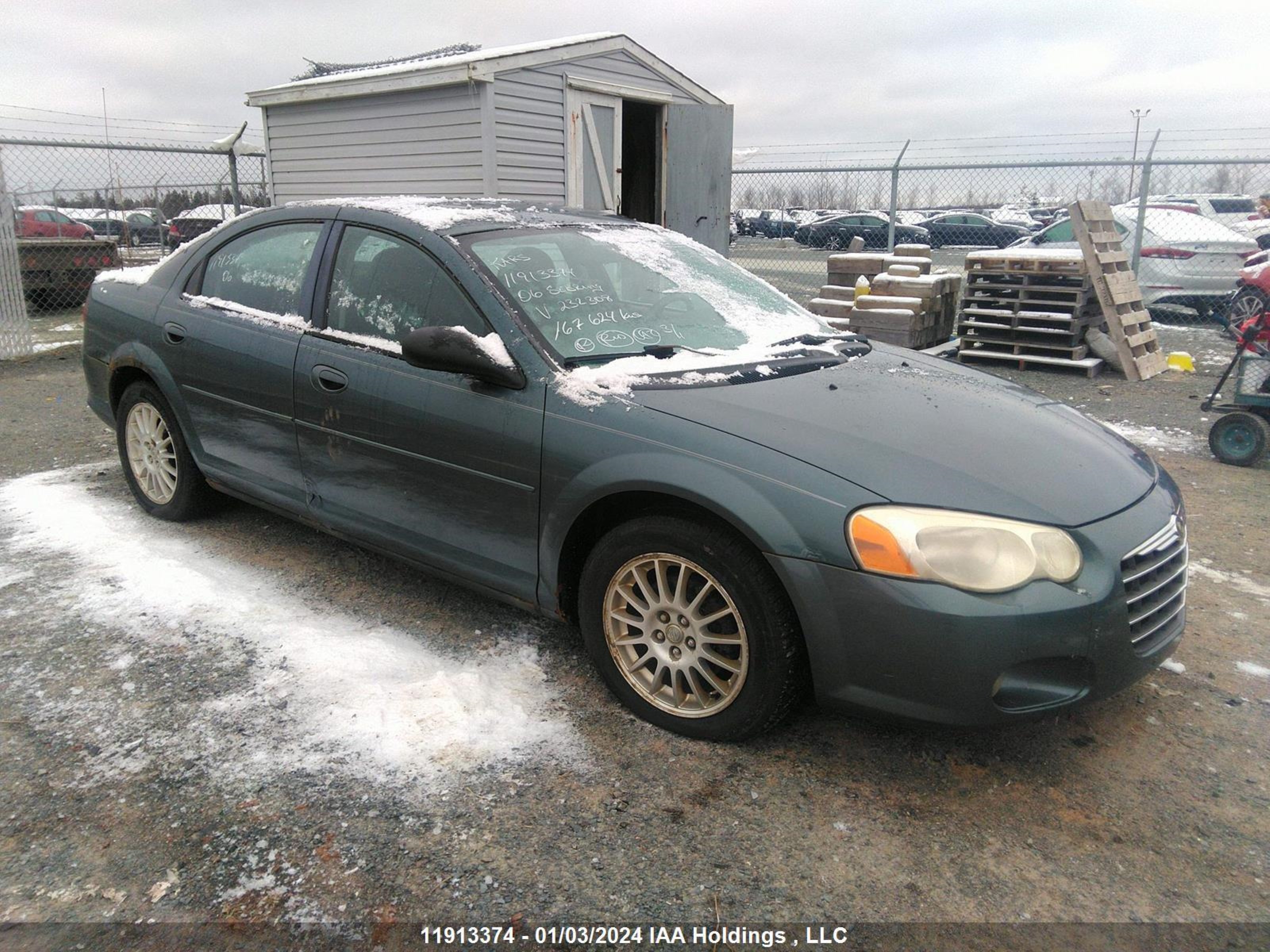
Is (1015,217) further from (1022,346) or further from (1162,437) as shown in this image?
(1162,437)

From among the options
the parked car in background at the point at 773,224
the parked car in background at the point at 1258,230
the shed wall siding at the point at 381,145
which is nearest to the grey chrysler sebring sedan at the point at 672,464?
the shed wall siding at the point at 381,145

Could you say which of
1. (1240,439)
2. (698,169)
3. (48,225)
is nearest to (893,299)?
(698,169)

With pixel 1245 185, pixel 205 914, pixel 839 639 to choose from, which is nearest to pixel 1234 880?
pixel 839 639

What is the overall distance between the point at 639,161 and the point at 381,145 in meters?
3.68

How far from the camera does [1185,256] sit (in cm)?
1156

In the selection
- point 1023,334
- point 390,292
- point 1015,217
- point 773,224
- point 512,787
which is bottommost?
point 512,787

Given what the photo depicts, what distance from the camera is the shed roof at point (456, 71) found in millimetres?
8617

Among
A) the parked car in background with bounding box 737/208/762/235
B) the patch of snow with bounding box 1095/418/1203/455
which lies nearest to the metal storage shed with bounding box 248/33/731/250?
the patch of snow with bounding box 1095/418/1203/455

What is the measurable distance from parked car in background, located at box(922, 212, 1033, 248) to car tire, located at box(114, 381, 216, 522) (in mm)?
25415

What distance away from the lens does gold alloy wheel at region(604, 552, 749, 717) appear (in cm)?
253

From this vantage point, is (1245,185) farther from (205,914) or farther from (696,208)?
(205,914)

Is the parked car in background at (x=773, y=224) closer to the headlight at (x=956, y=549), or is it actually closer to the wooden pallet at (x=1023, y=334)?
the wooden pallet at (x=1023, y=334)

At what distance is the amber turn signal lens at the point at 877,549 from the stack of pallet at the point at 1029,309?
7.34m

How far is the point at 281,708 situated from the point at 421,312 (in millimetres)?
1412
